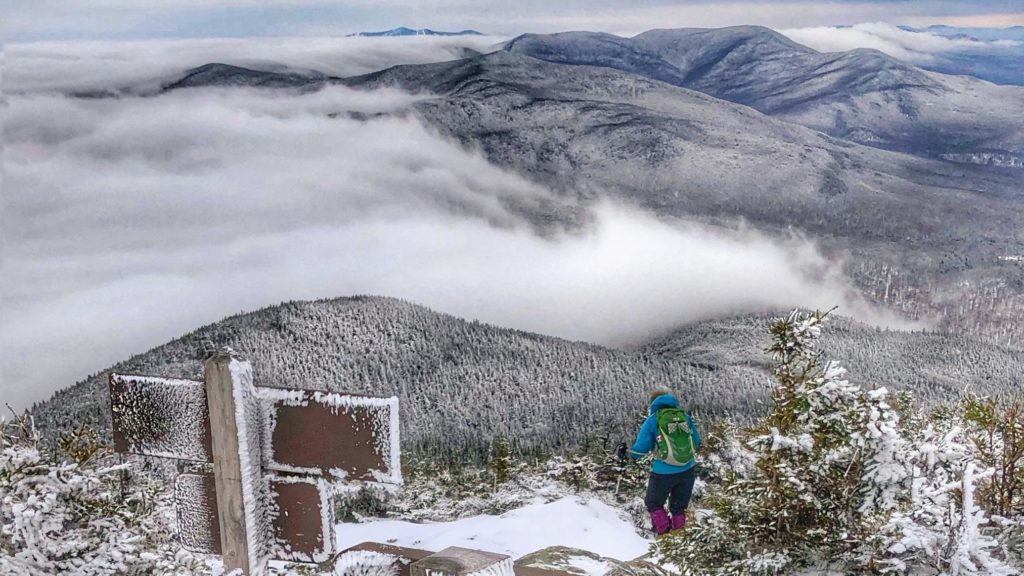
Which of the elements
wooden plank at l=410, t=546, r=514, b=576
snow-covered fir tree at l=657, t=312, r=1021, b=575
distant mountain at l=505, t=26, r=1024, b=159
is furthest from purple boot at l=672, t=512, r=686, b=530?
distant mountain at l=505, t=26, r=1024, b=159

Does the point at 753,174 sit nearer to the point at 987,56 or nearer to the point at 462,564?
the point at 987,56

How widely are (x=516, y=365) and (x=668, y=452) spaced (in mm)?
12081

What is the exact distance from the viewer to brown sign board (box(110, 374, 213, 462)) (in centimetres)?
188

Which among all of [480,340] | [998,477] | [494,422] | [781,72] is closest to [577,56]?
[781,72]

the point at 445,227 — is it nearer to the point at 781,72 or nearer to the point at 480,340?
the point at 480,340

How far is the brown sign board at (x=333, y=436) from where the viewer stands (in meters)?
1.71

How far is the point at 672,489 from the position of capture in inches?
204

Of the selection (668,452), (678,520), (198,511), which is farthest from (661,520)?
(198,511)

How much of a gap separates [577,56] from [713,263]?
4833 mm

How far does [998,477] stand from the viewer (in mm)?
2688

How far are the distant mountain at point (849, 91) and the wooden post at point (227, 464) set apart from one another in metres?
15.0

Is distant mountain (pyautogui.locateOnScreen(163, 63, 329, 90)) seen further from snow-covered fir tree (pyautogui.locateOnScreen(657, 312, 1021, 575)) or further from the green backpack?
snow-covered fir tree (pyautogui.locateOnScreen(657, 312, 1021, 575))

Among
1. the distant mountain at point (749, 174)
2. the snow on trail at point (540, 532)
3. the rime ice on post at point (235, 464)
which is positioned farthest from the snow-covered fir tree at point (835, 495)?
the distant mountain at point (749, 174)

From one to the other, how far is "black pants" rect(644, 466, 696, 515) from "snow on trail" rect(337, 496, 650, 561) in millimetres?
449
